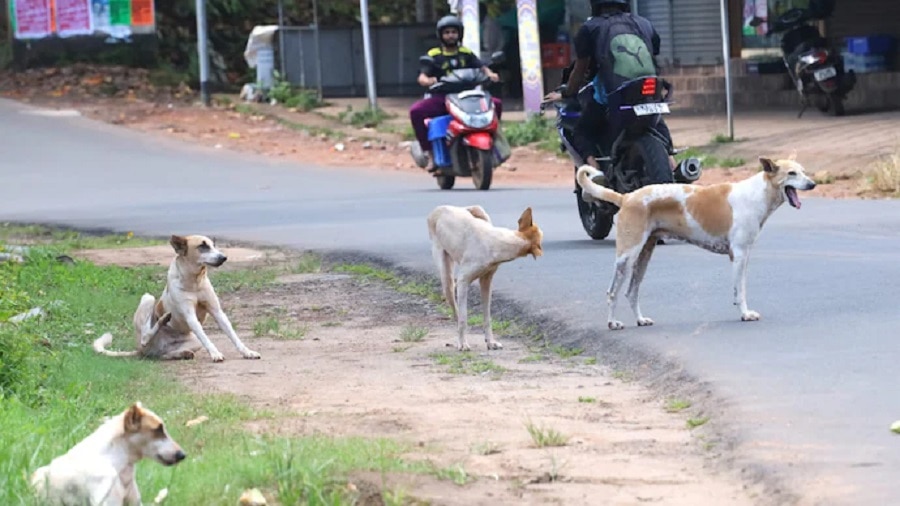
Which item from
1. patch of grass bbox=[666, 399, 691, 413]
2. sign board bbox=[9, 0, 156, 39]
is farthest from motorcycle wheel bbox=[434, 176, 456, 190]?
sign board bbox=[9, 0, 156, 39]

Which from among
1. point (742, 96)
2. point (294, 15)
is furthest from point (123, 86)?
point (742, 96)

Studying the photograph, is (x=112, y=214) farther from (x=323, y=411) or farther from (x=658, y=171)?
(x=323, y=411)

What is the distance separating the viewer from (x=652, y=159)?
12.2 meters

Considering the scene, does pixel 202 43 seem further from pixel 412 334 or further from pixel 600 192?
pixel 600 192

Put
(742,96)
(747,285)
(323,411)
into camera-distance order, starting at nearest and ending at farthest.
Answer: (323,411), (747,285), (742,96)

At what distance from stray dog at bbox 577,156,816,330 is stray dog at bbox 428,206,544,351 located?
2.22 feet

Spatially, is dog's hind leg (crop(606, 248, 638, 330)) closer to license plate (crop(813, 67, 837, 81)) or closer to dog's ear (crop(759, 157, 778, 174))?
dog's ear (crop(759, 157, 778, 174))

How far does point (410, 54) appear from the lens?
33.2 m

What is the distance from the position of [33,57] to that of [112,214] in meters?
17.3

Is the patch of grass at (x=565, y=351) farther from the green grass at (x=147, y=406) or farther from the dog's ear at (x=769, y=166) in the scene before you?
the green grass at (x=147, y=406)

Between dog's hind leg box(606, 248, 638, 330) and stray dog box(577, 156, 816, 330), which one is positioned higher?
stray dog box(577, 156, 816, 330)

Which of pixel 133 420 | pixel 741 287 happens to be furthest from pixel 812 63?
pixel 133 420

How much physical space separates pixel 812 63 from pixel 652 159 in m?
12.2

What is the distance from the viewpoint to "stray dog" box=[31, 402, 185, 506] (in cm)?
545
